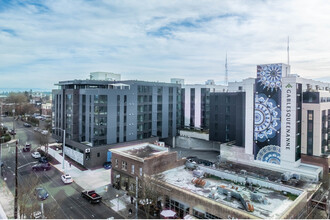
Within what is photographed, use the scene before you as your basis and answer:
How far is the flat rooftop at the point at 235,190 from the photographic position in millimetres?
23984

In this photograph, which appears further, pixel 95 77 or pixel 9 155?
pixel 95 77

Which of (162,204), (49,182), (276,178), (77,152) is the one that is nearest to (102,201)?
(162,204)

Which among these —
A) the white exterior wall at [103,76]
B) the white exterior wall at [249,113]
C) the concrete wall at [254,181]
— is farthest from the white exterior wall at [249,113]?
the white exterior wall at [103,76]

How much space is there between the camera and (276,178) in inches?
1575

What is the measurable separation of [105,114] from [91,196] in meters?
Result: 23.7

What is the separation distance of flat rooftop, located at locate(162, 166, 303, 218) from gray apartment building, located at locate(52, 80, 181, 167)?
2404 centimetres

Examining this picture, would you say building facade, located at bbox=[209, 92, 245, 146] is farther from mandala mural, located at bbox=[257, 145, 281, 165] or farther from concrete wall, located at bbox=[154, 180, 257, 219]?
concrete wall, located at bbox=[154, 180, 257, 219]

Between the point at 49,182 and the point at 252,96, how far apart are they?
1642 inches

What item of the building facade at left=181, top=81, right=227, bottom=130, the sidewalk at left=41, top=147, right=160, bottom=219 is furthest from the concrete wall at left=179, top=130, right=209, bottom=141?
the sidewalk at left=41, top=147, right=160, bottom=219

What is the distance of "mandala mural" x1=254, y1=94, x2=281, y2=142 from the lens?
43.8 metres

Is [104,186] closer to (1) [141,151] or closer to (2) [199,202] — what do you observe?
(1) [141,151]

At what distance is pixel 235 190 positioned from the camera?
28922 mm

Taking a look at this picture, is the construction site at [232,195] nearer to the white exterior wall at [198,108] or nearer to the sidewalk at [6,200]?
the sidewalk at [6,200]

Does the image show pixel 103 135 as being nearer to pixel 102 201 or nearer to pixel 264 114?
pixel 102 201
